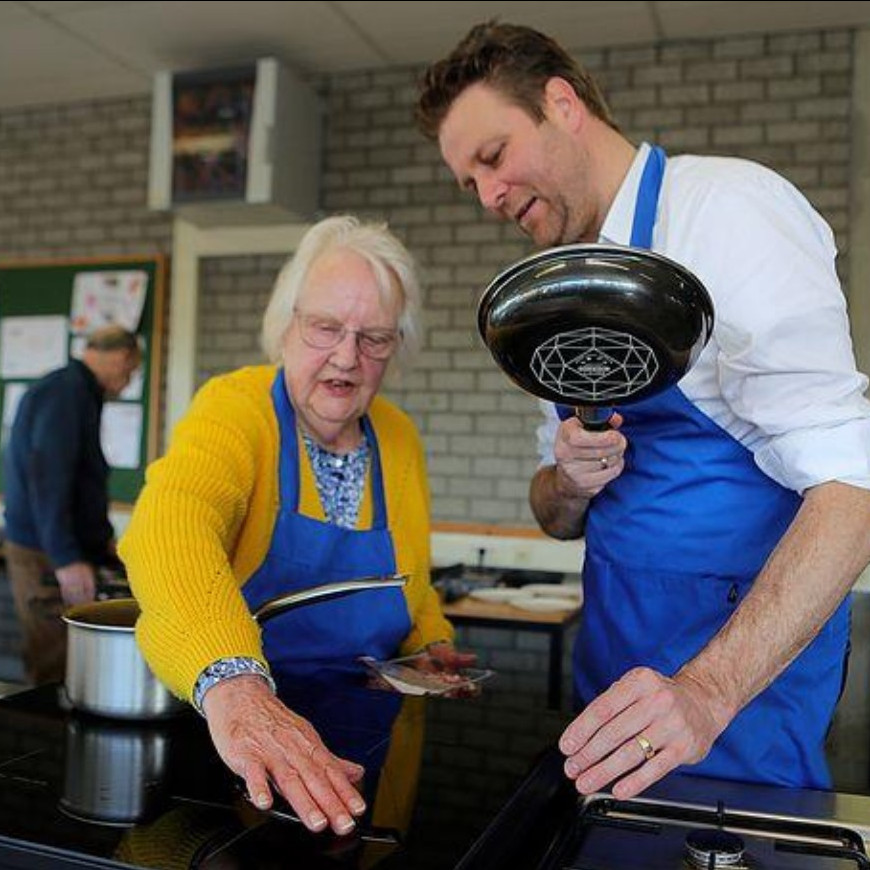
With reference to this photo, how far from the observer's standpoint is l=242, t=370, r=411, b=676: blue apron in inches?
63.7

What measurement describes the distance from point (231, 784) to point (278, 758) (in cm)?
10

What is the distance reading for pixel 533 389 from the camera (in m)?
1.02

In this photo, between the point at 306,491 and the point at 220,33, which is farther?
the point at 220,33

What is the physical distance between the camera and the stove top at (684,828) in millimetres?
921

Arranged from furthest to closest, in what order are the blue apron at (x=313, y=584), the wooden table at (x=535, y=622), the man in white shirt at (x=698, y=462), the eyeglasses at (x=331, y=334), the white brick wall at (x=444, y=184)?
the white brick wall at (x=444, y=184) → the wooden table at (x=535, y=622) → the eyeglasses at (x=331, y=334) → the blue apron at (x=313, y=584) → the man in white shirt at (x=698, y=462)

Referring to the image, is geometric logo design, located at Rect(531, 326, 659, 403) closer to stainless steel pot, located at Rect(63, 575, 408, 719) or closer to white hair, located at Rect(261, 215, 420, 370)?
stainless steel pot, located at Rect(63, 575, 408, 719)

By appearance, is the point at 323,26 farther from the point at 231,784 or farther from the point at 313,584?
the point at 231,784

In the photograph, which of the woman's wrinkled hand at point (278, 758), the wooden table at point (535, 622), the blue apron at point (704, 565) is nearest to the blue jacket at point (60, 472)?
the wooden table at point (535, 622)

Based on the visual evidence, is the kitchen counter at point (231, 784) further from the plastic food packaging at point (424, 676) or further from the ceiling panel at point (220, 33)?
the ceiling panel at point (220, 33)

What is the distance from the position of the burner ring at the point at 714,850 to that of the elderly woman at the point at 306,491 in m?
0.50

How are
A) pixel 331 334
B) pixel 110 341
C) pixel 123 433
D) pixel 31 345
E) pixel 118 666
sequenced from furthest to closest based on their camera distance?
pixel 31 345 → pixel 123 433 → pixel 110 341 → pixel 331 334 → pixel 118 666

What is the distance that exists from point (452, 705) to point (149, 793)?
51 cm

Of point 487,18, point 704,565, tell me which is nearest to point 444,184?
point 487,18

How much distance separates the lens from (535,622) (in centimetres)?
319
